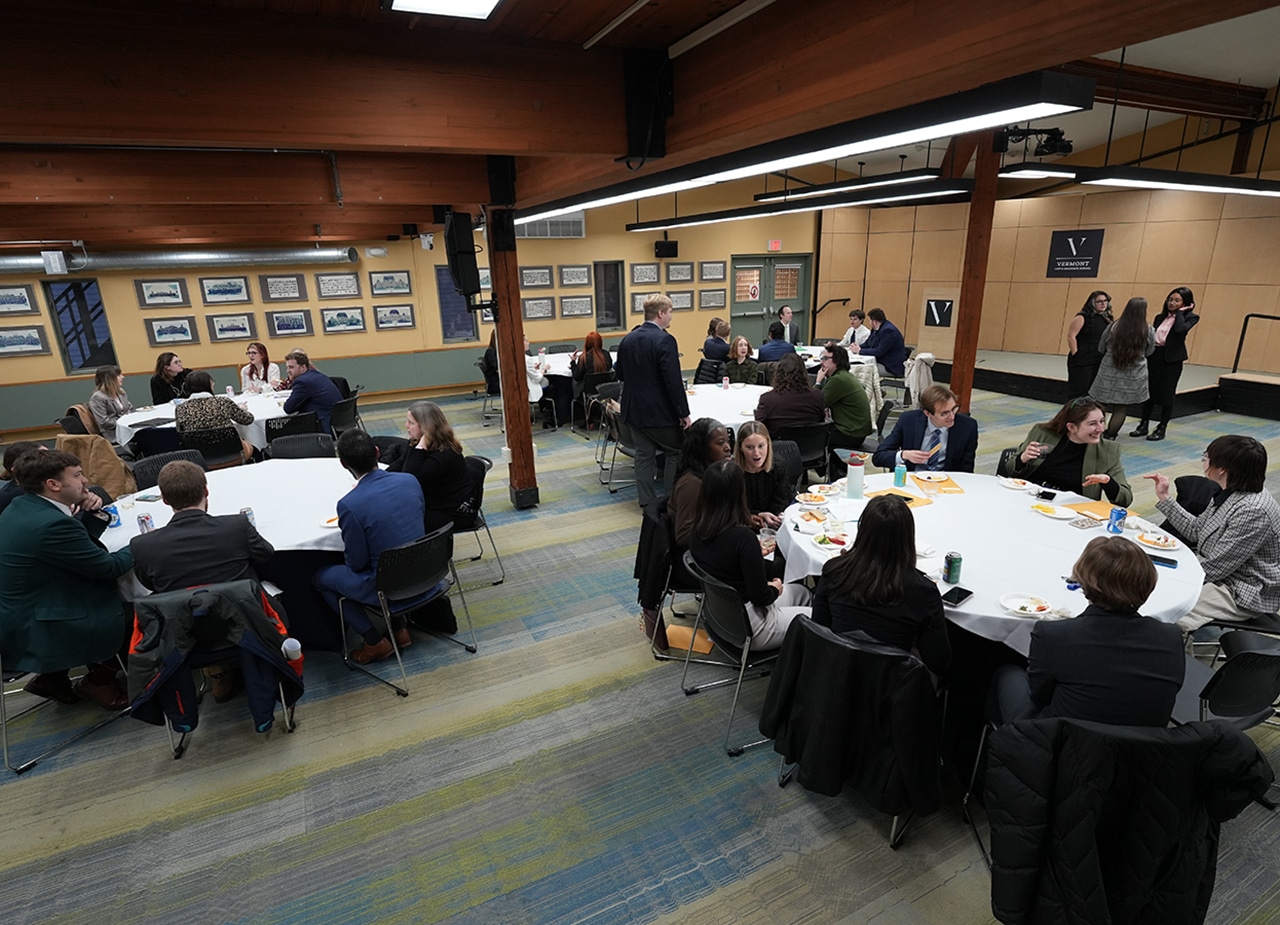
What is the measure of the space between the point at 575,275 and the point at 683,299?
7.58ft

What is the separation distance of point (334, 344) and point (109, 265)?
9.76 feet

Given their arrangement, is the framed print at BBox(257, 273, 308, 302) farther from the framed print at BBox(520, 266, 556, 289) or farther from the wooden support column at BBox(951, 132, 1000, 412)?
the wooden support column at BBox(951, 132, 1000, 412)

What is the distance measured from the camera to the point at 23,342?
356 inches

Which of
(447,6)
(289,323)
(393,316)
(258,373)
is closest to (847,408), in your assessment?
(447,6)

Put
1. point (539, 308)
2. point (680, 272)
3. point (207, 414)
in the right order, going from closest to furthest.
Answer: point (207, 414) < point (539, 308) < point (680, 272)

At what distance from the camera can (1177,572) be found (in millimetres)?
2781

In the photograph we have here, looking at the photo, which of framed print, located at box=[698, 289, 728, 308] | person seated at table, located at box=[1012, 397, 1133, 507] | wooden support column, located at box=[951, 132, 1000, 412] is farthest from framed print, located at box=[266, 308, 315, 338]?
person seated at table, located at box=[1012, 397, 1133, 507]

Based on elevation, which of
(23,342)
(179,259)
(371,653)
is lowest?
(371,653)

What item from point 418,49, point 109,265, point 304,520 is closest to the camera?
point 418,49

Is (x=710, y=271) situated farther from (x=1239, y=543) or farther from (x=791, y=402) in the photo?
(x=1239, y=543)

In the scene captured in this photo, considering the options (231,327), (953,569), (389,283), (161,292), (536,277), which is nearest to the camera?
(953,569)

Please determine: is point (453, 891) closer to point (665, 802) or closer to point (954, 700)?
point (665, 802)

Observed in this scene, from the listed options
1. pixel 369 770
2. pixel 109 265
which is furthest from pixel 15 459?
pixel 109 265

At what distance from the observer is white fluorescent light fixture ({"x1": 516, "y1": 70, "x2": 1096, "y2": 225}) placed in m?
2.09
